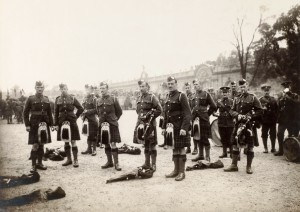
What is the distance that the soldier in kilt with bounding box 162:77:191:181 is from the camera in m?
6.07

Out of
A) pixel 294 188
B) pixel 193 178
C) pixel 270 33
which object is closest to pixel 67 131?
pixel 193 178

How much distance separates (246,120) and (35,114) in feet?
15.0

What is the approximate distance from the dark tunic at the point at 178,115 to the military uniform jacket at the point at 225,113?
2495mm

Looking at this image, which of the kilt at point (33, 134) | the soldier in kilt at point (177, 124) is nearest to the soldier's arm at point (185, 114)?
the soldier in kilt at point (177, 124)

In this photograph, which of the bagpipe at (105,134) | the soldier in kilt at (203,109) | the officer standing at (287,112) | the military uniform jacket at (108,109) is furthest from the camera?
the officer standing at (287,112)

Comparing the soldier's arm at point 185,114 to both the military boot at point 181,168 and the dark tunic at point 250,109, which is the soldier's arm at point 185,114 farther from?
the dark tunic at point 250,109

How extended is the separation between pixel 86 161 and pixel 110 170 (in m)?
1.37

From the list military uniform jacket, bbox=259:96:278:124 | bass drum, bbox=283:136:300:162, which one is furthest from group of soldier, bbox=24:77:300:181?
bass drum, bbox=283:136:300:162

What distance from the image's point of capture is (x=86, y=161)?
26.4ft

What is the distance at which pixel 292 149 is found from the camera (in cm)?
738

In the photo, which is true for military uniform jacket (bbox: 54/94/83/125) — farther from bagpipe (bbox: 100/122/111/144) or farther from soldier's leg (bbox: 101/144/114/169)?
soldier's leg (bbox: 101/144/114/169)

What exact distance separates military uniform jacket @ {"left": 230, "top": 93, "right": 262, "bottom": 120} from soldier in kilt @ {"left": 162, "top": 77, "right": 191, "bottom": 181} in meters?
1.36

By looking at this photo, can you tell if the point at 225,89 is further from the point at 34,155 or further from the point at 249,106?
the point at 34,155

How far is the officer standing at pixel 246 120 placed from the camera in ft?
21.5
